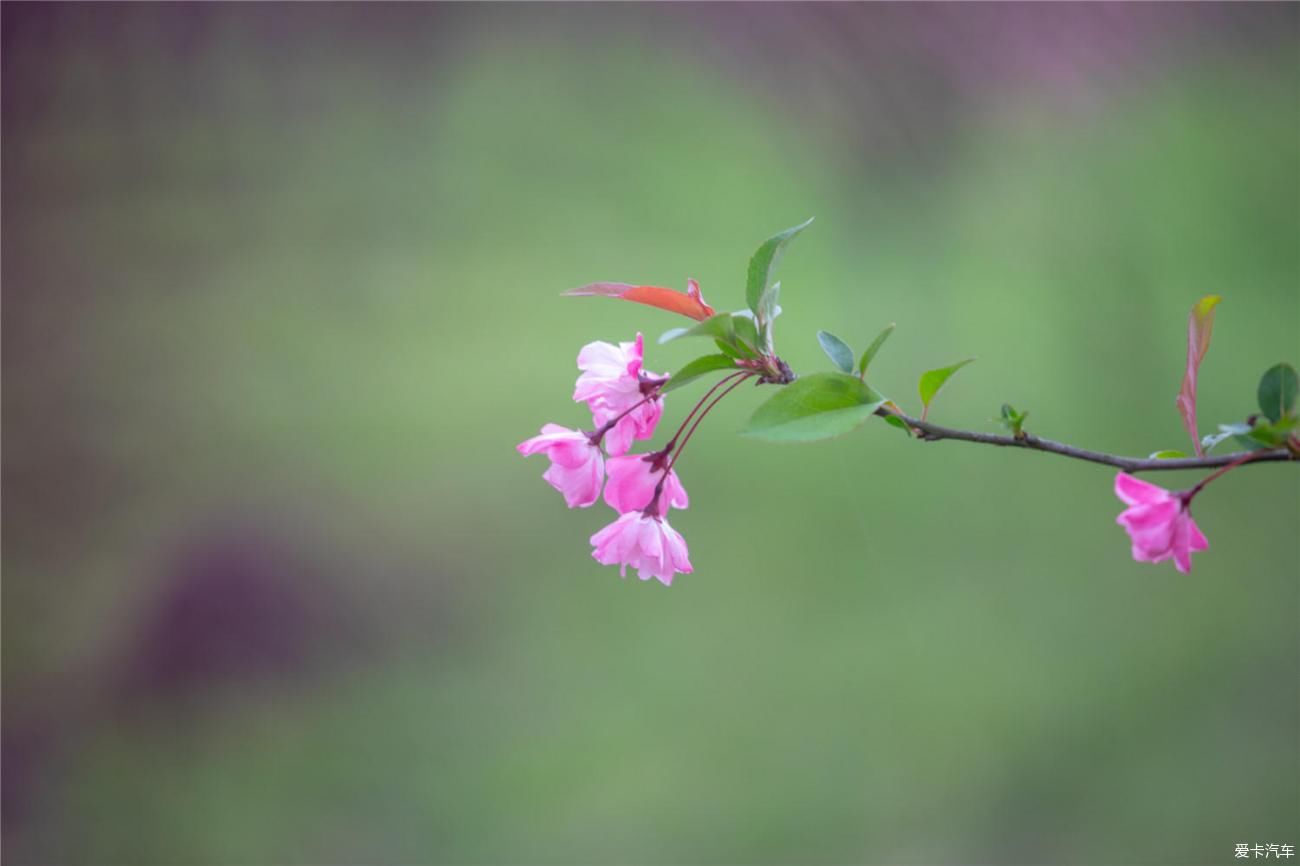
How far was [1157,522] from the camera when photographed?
43 cm

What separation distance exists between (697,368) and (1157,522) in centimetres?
21

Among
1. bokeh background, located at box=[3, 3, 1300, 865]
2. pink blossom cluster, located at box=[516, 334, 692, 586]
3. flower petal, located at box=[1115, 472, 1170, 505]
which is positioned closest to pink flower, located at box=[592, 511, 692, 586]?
pink blossom cluster, located at box=[516, 334, 692, 586]

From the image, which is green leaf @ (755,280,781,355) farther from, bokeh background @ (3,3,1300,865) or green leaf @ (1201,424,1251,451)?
bokeh background @ (3,3,1300,865)

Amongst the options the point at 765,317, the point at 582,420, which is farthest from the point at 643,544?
the point at 582,420

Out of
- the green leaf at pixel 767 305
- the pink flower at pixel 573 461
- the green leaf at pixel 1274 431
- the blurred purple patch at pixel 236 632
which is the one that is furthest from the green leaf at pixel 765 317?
the blurred purple patch at pixel 236 632

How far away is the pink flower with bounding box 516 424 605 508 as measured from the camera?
0.50 meters

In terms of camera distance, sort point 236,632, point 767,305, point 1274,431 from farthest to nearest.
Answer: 1. point 236,632
2. point 767,305
3. point 1274,431

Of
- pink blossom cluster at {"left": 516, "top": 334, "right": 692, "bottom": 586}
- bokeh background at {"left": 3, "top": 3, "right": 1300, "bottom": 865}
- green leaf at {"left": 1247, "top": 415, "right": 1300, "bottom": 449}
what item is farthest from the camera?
bokeh background at {"left": 3, "top": 3, "right": 1300, "bottom": 865}

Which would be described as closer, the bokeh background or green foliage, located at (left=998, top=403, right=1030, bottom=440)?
green foliage, located at (left=998, top=403, right=1030, bottom=440)

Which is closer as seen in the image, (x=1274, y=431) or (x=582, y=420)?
(x=1274, y=431)

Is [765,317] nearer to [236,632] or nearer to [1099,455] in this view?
[1099,455]

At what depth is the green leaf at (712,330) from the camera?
0.41 metres

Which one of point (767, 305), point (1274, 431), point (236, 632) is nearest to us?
point (1274, 431)

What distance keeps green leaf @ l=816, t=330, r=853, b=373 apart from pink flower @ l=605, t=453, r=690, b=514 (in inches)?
3.9
